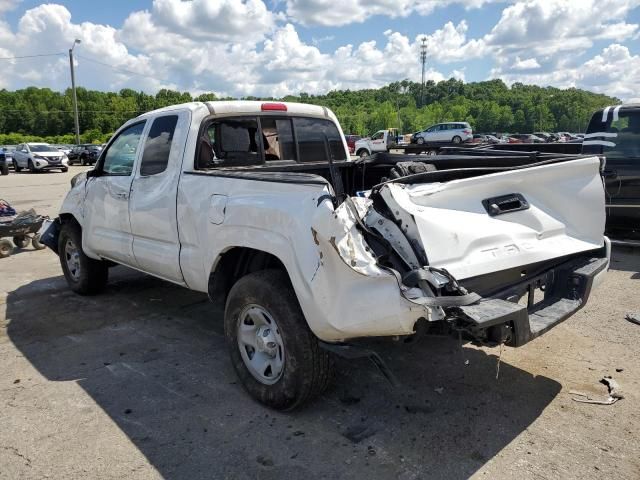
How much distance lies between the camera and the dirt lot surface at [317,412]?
2846 mm

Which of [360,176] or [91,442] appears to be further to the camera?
[360,176]

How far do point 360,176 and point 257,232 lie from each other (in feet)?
7.06

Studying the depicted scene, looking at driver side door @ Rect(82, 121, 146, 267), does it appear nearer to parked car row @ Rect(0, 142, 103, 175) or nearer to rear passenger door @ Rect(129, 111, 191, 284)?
rear passenger door @ Rect(129, 111, 191, 284)

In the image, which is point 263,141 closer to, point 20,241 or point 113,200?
point 113,200

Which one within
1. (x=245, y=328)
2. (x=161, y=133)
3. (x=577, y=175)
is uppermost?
(x=161, y=133)

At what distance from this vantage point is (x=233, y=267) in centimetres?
387

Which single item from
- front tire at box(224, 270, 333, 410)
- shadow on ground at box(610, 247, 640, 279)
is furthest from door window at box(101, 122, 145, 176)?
shadow on ground at box(610, 247, 640, 279)

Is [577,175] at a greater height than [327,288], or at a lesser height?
greater

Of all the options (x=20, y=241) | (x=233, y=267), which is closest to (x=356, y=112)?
(x=20, y=241)

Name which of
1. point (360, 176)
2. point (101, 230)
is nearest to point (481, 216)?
point (360, 176)

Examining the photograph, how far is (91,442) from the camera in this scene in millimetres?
3125

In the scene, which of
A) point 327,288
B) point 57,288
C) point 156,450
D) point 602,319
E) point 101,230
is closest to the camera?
point 327,288

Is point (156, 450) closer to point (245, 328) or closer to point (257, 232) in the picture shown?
point (245, 328)

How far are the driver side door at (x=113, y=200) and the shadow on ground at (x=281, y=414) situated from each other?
2.56 feet
